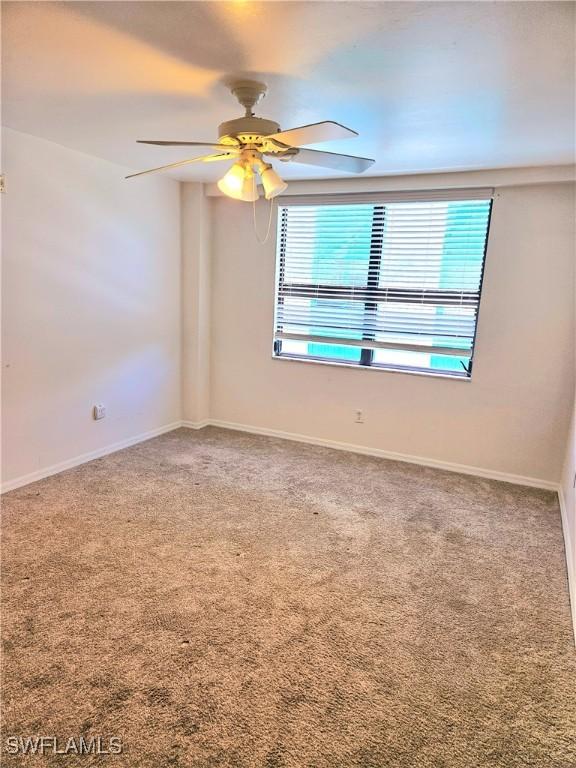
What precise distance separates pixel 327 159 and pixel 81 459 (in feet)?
8.98

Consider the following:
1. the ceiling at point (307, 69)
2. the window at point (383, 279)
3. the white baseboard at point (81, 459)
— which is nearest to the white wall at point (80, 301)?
the white baseboard at point (81, 459)

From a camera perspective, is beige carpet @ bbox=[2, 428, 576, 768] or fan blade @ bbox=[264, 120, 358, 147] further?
fan blade @ bbox=[264, 120, 358, 147]

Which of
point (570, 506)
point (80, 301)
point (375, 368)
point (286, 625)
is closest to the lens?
point (286, 625)

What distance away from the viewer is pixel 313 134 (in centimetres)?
176

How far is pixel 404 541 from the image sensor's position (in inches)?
104

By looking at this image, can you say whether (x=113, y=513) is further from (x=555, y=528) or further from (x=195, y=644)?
(x=555, y=528)

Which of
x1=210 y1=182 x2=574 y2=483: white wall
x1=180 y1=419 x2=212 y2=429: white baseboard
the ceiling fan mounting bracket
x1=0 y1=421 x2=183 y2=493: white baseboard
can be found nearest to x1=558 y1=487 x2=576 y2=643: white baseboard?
x1=210 y1=182 x2=574 y2=483: white wall

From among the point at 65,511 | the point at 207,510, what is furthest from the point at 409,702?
the point at 65,511

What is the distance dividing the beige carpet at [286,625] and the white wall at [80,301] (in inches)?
18.7

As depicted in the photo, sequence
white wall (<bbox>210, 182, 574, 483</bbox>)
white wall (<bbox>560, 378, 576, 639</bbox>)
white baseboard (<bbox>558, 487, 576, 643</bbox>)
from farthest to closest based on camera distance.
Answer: white wall (<bbox>210, 182, 574, 483</bbox>)
white wall (<bbox>560, 378, 576, 639</bbox>)
white baseboard (<bbox>558, 487, 576, 643</bbox>)

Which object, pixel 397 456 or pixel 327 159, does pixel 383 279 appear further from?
pixel 327 159

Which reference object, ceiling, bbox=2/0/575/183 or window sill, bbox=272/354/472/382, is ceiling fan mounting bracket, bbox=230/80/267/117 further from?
window sill, bbox=272/354/472/382

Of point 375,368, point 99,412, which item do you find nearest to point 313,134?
point 375,368

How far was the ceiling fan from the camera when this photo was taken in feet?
5.84
